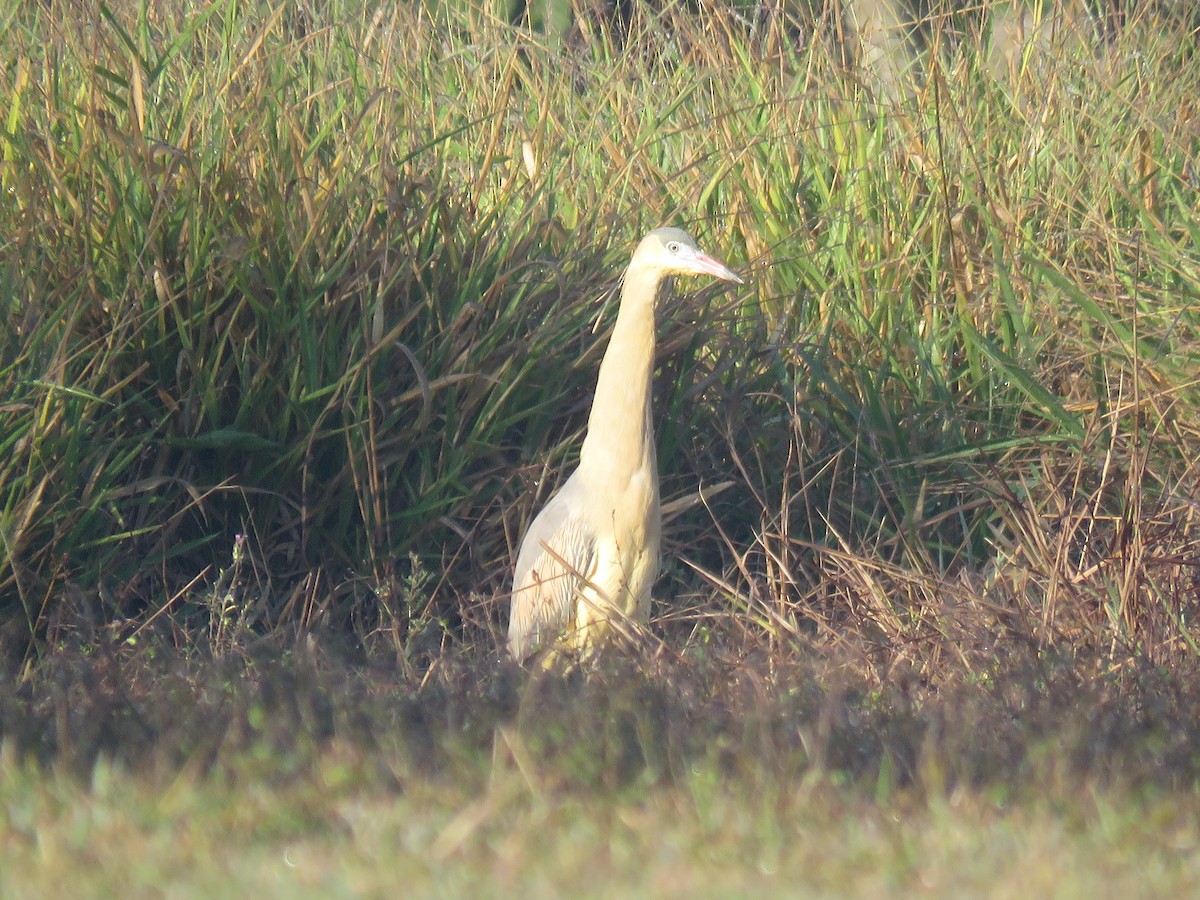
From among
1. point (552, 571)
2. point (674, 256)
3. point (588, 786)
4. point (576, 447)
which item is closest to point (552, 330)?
point (576, 447)

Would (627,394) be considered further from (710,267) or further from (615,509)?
(710,267)

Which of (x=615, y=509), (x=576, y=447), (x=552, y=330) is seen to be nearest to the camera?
(x=615, y=509)

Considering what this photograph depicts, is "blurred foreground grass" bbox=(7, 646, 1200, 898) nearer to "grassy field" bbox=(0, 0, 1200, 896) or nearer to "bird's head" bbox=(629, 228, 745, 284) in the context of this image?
"grassy field" bbox=(0, 0, 1200, 896)

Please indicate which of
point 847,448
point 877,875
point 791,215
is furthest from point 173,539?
point 877,875

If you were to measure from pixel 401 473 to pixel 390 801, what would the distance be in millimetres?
2351

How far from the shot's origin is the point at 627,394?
4.55m

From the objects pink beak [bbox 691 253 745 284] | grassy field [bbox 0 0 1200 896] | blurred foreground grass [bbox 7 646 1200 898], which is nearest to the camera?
blurred foreground grass [bbox 7 646 1200 898]

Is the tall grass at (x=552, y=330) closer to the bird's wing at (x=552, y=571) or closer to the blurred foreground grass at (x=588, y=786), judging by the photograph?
the bird's wing at (x=552, y=571)

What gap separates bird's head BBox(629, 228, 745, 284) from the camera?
4398mm

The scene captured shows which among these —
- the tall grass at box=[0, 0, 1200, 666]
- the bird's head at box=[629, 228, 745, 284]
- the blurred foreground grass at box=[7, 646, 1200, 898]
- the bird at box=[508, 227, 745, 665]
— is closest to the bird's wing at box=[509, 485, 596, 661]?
the bird at box=[508, 227, 745, 665]

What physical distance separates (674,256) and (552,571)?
91cm

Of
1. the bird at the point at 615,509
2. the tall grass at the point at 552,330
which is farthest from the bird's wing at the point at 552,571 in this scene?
the tall grass at the point at 552,330

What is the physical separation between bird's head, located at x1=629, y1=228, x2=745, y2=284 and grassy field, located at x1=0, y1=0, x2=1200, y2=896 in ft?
2.26

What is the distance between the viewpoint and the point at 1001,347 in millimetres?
5703
